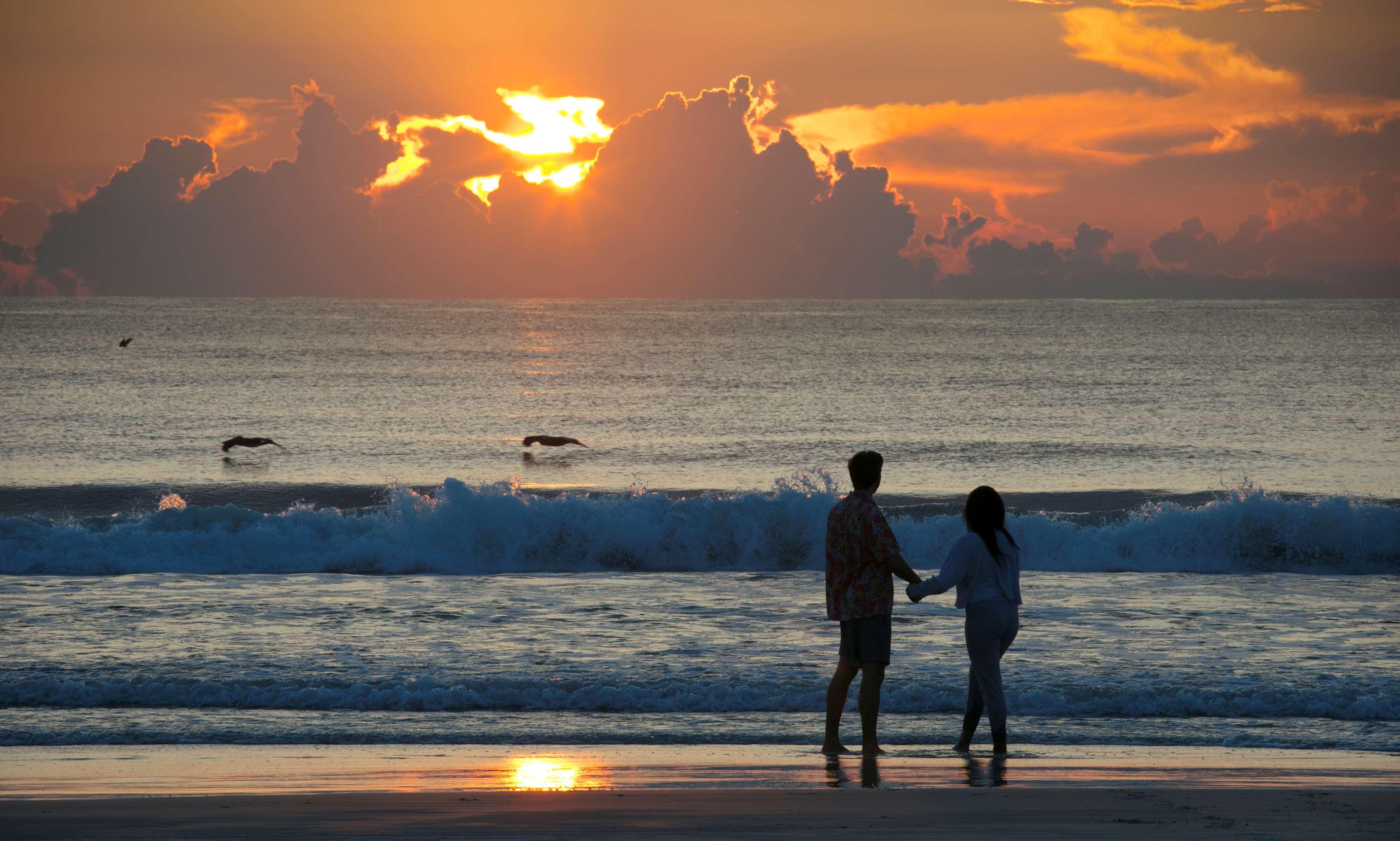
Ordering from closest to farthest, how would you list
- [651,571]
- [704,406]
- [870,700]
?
1. [870,700]
2. [651,571]
3. [704,406]

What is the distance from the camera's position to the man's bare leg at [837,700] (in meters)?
6.92

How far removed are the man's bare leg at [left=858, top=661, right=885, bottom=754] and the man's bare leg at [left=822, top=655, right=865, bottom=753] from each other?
4cm

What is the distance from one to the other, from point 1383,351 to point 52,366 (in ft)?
279

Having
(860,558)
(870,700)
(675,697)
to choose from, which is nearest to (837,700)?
(870,700)

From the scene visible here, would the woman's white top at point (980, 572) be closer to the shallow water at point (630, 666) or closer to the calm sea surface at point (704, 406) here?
the shallow water at point (630, 666)

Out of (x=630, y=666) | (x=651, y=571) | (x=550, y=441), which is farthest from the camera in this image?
(x=550, y=441)

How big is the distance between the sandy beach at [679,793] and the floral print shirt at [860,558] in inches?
40.4

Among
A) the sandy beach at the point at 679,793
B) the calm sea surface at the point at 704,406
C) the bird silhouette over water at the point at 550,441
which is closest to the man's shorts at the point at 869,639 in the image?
the sandy beach at the point at 679,793

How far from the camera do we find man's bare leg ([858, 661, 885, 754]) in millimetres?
6871

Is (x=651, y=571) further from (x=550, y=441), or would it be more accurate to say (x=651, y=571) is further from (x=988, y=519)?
(x=550, y=441)

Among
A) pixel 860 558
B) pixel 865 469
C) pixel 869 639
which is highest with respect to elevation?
pixel 865 469

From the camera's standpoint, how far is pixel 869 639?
674 centimetres

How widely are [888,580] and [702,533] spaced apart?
11141 mm

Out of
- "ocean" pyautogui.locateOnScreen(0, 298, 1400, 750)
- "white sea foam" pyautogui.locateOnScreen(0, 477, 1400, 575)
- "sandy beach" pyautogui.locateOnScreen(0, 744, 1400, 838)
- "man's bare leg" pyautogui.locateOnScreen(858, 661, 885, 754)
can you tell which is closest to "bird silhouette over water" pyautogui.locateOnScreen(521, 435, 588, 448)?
"ocean" pyautogui.locateOnScreen(0, 298, 1400, 750)
